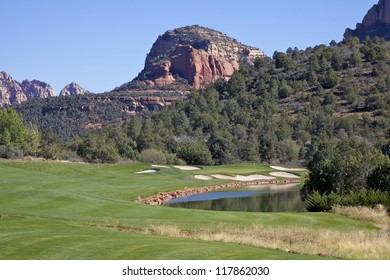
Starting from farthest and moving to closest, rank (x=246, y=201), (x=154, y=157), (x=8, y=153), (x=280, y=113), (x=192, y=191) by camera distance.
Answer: (x=280, y=113) → (x=154, y=157) → (x=8, y=153) → (x=192, y=191) → (x=246, y=201)

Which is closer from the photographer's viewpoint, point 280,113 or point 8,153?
point 8,153

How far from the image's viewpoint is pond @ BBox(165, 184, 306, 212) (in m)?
38.8

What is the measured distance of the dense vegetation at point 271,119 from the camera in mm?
85250

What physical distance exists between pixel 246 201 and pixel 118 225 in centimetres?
2303

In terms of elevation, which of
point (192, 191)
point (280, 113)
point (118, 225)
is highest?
point (280, 113)

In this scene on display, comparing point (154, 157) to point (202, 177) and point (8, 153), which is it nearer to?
point (202, 177)

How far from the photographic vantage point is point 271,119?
107312 mm

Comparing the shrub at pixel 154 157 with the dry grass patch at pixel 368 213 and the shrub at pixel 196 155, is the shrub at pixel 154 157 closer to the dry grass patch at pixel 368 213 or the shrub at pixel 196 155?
the shrub at pixel 196 155

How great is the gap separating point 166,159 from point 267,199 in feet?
131

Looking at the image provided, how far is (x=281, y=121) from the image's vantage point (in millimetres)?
102688

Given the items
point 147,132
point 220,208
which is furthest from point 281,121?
point 220,208

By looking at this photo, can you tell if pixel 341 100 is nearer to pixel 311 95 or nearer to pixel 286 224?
pixel 311 95

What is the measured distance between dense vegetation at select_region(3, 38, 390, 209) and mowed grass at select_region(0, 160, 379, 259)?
2661 centimetres

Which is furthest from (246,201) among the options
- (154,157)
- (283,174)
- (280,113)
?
(280,113)
